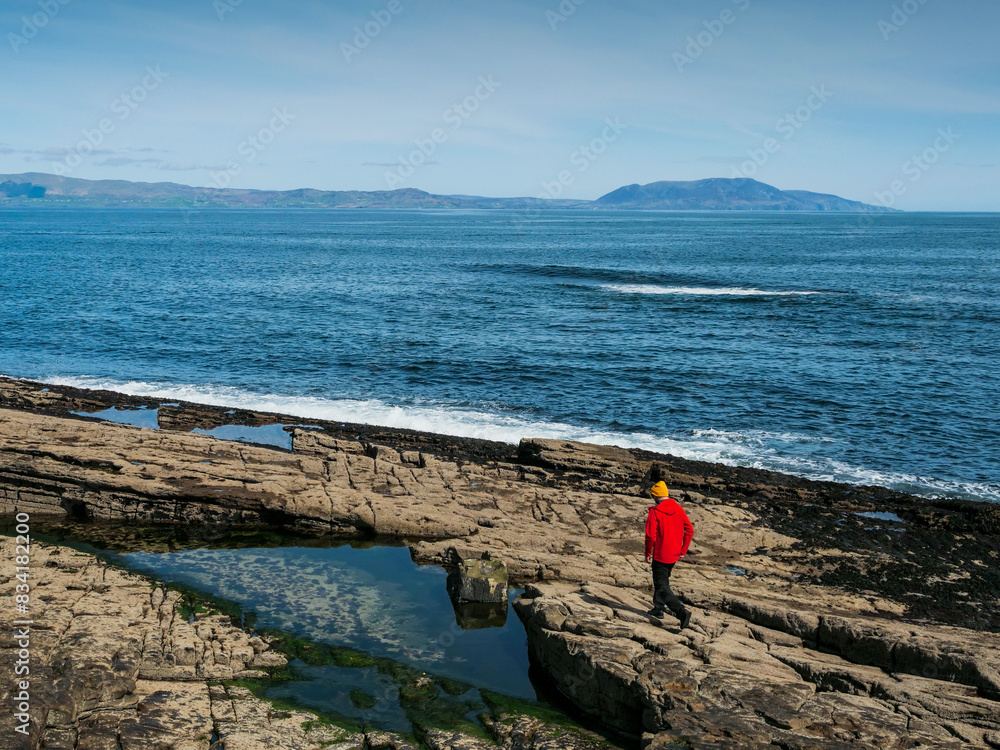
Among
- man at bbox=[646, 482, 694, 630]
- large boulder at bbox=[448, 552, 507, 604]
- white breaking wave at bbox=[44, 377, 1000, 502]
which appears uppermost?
man at bbox=[646, 482, 694, 630]

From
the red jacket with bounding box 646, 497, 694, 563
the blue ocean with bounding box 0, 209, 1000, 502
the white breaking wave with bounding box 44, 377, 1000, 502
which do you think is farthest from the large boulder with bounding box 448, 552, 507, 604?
the blue ocean with bounding box 0, 209, 1000, 502

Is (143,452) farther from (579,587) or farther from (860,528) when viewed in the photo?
(860,528)

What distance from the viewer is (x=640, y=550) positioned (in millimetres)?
16859

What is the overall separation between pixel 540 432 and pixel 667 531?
15875mm

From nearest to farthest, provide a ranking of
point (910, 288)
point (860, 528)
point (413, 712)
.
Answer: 1. point (413, 712)
2. point (860, 528)
3. point (910, 288)

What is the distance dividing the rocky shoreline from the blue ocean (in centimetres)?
437

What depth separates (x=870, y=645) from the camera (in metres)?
12.0

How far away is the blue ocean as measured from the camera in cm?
2809

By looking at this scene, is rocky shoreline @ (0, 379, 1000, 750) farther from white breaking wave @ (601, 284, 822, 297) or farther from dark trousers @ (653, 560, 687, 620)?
white breaking wave @ (601, 284, 822, 297)

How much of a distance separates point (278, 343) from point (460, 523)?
94.5 feet

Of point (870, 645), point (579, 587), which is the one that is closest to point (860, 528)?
point (870, 645)

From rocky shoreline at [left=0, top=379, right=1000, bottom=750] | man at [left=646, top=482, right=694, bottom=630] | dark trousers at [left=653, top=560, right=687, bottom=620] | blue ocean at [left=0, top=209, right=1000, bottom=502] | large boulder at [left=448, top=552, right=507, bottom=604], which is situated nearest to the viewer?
rocky shoreline at [left=0, top=379, right=1000, bottom=750]

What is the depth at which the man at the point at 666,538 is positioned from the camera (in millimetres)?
12281

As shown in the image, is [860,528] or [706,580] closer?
[706,580]
